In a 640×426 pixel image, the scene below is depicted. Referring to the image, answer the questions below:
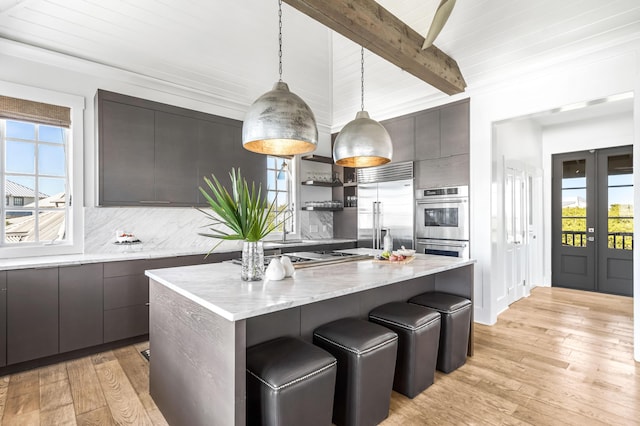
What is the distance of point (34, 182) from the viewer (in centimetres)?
337

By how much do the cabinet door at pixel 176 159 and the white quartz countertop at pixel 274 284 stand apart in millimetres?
1658

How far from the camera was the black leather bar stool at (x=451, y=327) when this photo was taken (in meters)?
2.63

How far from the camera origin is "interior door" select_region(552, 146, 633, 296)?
5293mm

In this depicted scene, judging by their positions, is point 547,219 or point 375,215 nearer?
point 375,215

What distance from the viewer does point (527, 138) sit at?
17.5 ft

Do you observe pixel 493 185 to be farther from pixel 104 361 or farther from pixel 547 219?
pixel 104 361

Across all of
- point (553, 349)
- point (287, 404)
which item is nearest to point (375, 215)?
point (553, 349)

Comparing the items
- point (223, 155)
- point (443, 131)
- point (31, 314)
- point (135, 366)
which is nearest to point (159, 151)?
point (223, 155)

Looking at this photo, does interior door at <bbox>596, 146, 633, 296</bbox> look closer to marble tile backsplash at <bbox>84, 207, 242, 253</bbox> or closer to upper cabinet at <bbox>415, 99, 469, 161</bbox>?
upper cabinet at <bbox>415, 99, 469, 161</bbox>

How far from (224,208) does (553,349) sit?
3.39 m


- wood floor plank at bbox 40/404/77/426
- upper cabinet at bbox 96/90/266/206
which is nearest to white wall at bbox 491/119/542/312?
upper cabinet at bbox 96/90/266/206

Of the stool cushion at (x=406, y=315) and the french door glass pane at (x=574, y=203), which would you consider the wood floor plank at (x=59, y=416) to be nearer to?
the stool cushion at (x=406, y=315)

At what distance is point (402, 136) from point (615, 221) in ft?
12.7

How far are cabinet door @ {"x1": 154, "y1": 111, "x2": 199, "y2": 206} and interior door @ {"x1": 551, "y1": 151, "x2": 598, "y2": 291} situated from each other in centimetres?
615
